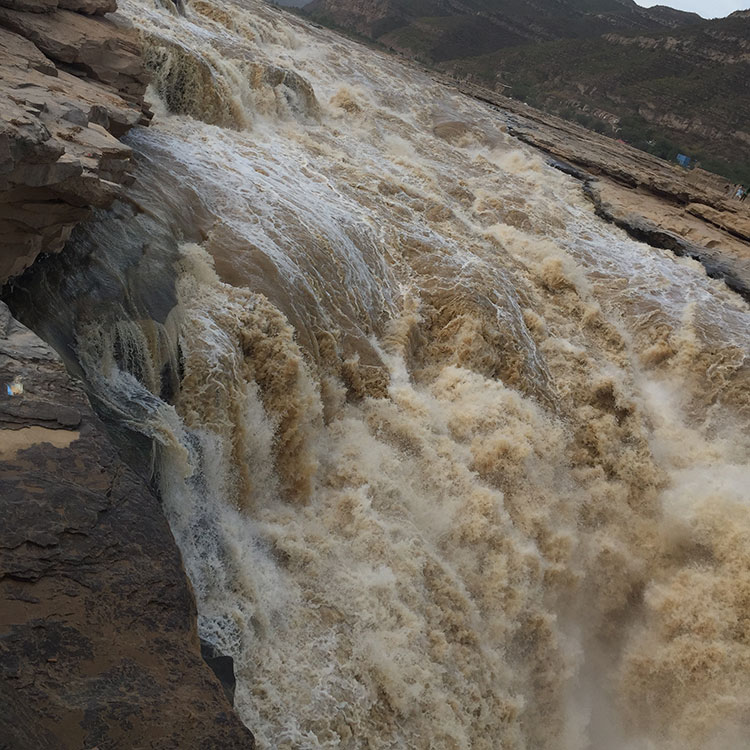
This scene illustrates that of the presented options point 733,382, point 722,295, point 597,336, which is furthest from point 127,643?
point 722,295

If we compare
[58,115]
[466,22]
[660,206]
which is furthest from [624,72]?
[58,115]

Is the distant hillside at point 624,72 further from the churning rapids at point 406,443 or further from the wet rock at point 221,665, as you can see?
the wet rock at point 221,665

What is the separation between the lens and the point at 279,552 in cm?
386

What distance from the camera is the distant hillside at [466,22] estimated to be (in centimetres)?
4425

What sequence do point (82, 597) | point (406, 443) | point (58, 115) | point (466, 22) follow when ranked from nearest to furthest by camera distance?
point (82, 597)
point (58, 115)
point (406, 443)
point (466, 22)

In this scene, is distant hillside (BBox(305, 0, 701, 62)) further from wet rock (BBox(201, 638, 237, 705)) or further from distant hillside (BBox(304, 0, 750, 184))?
wet rock (BBox(201, 638, 237, 705))

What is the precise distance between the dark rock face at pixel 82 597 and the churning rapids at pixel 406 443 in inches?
27.7

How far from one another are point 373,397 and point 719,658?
128 inches

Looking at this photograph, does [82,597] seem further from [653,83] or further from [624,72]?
[624,72]

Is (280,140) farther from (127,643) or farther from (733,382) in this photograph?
(127,643)

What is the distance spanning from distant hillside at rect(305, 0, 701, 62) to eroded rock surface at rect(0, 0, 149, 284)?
39.0 meters

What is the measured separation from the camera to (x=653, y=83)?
3550 cm

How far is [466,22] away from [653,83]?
1806 centimetres

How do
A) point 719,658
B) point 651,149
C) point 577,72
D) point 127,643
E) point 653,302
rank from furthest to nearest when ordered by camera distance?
point 577,72
point 651,149
point 653,302
point 719,658
point 127,643
